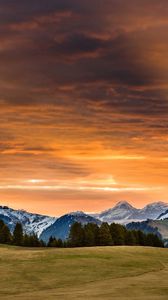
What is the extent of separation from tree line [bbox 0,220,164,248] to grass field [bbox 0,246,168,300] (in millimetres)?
38605

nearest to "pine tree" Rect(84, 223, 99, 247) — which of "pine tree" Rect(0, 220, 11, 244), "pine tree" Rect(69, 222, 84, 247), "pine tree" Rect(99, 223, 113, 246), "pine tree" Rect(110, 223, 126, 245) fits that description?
"pine tree" Rect(69, 222, 84, 247)

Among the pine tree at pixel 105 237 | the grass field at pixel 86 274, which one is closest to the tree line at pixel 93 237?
the pine tree at pixel 105 237

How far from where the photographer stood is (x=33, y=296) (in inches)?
2258

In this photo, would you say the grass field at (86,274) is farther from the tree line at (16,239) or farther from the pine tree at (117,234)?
the tree line at (16,239)

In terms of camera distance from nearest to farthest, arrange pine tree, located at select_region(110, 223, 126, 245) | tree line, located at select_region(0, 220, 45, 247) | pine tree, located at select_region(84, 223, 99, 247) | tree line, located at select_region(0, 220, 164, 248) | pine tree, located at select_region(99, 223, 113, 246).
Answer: pine tree, located at select_region(84, 223, 99, 247) → pine tree, located at select_region(99, 223, 113, 246) → tree line, located at select_region(0, 220, 164, 248) → pine tree, located at select_region(110, 223, 126, 245) → tree line, located at select_region(0, 220, 45, 247)

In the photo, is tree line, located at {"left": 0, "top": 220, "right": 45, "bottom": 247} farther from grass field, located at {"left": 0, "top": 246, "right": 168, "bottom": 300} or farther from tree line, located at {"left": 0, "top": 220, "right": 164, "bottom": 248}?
grass field, located at {"left": 0, "top": 246, "right": 168, "bottom": 300}

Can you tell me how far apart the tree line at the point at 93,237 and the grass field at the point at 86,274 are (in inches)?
1520

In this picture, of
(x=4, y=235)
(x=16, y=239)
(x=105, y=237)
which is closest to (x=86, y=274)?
(x=105, y=237)

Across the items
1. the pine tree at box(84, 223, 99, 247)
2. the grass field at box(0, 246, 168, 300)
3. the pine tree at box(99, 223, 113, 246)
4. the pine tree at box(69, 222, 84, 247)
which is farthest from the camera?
the pine tree at box(69, 222, 84, 247)

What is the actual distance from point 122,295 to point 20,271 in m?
29.8

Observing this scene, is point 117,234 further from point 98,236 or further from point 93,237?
point 93,237

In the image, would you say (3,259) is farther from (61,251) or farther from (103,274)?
(103,274)

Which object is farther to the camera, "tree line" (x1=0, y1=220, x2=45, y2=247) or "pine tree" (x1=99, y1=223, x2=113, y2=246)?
"tree line" (x1=0, y1=220, x2=45, y2=247)

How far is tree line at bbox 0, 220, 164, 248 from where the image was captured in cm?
15388
